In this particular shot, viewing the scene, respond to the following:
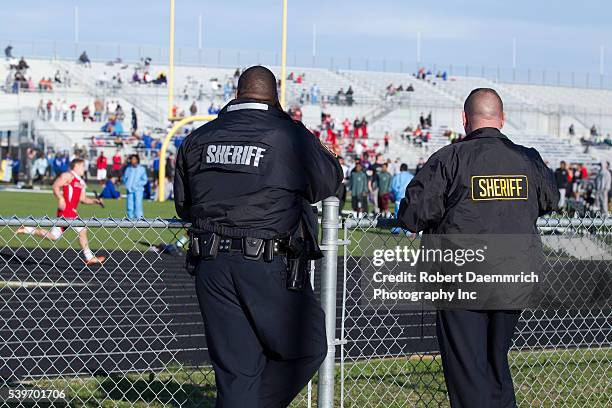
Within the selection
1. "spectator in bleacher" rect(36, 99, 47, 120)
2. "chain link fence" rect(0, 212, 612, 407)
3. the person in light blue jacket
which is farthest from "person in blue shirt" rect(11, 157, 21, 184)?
"chain link fence" rect(0, 212, 612, 407)

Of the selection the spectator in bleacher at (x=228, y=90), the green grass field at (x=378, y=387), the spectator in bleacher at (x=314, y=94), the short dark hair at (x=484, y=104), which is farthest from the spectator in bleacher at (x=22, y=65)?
the short dark hair at (x=484, y=104)

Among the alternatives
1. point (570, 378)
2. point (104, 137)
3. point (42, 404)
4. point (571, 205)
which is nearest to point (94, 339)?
point (42, 404)

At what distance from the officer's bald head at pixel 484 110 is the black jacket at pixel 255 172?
836 mm

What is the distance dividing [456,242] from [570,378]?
2.97 meters

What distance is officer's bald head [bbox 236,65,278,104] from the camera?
4652mm

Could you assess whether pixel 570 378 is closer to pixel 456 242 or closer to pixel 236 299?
pixel 456 242

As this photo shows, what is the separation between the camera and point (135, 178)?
23141mm

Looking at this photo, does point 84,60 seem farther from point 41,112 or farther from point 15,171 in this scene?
point 15,171

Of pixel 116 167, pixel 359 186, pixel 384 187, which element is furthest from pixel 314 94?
pixel 384 187

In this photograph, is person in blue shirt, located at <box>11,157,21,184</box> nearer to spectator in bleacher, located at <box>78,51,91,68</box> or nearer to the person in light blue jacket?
spectator in bleacher, located at <box>78,51,91,68</box>

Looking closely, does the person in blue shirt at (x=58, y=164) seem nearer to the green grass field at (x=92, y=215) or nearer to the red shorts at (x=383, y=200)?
the green grass field at (x=92, y=215)

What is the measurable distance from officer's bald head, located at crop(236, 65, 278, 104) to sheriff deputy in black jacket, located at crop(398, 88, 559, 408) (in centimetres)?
84

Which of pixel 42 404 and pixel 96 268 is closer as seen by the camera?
pixel 42 404

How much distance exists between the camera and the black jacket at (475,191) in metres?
4.97
